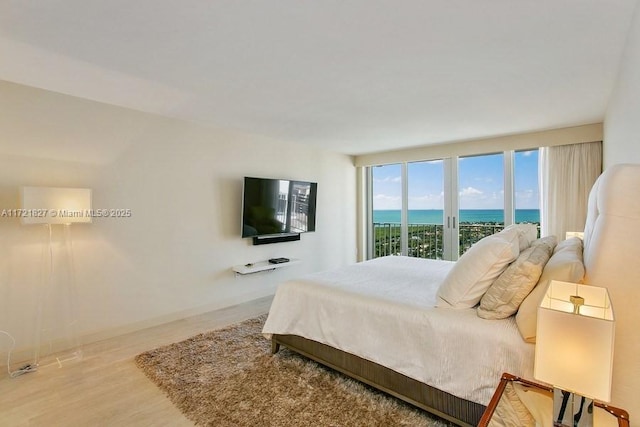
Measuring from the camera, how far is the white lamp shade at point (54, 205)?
8.21ft

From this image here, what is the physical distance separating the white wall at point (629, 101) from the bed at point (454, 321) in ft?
1.33

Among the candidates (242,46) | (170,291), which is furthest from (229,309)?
(242,46)

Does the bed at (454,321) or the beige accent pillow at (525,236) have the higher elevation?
the beige accent pillow at (525,236)

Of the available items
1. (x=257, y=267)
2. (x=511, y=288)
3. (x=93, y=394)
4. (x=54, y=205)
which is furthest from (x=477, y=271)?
(x=54, y=205)

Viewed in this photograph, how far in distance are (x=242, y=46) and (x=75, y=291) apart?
2820 millimetres

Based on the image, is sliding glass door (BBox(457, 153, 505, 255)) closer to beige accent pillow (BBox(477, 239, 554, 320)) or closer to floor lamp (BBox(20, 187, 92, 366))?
beige accent pillow (BBox(477, 239, 554, 320))

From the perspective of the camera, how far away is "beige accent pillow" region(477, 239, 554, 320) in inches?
66.5

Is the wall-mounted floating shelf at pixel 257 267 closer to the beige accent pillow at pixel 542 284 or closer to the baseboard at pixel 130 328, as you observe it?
the baseboard at pixel 130 328

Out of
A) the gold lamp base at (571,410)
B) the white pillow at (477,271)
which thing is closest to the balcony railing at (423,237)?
the white pillow at (477,271)

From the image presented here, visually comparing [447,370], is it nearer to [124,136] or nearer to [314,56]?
[314,56]

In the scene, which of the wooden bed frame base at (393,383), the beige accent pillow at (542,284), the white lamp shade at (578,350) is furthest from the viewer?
the wooden bed frame base at (393,383)

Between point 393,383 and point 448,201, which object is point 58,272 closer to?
point 393,383

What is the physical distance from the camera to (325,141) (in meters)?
4.95

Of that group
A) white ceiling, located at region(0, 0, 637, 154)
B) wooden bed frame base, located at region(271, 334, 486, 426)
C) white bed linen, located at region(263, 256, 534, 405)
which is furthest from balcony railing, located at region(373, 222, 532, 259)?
wooden bed frame base, located at region(271, 334, 486, 426)
